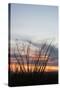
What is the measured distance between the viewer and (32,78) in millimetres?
3332

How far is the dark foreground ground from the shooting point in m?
3.28

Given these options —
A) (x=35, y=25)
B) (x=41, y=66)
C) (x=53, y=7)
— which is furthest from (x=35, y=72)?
(x=53, y=7)

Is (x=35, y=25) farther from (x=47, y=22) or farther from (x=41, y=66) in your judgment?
(x=41, y=66)

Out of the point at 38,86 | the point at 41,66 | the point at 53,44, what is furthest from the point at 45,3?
the point at 38,86

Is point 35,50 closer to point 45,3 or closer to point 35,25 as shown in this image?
point 35,25

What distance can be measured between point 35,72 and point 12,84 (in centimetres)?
29

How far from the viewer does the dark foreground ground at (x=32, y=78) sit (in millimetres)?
3275

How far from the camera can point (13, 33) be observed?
3.28 metres

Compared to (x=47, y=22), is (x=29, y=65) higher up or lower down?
lower down

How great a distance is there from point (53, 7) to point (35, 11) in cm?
22

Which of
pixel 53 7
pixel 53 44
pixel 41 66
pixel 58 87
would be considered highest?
pixel 53 7

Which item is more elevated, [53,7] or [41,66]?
[53,7]

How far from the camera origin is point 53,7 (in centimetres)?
341

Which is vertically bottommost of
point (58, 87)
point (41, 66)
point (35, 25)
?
point (58, 87)
